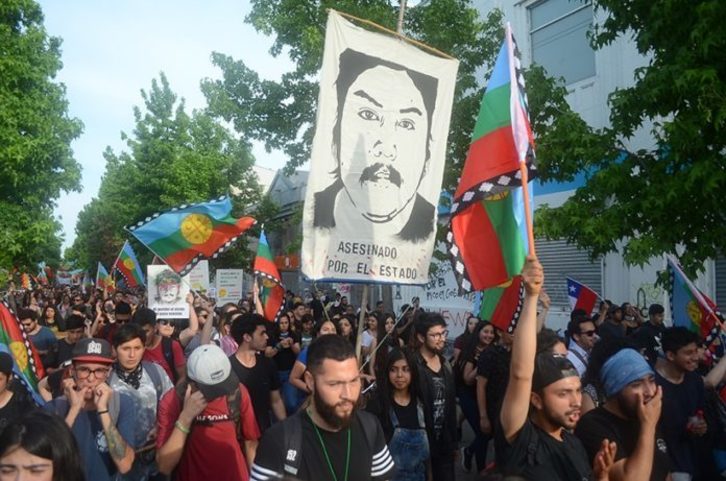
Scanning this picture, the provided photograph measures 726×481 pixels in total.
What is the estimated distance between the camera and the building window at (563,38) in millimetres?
15742

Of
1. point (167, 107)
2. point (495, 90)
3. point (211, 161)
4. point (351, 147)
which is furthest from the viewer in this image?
point (167, 107)

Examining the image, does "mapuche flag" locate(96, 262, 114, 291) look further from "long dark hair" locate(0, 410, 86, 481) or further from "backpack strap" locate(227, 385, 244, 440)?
"long dark hair" locate(0, 410, 86, 481)

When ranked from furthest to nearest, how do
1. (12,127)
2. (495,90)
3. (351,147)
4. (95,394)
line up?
(12,127) < (351,147) < (495,90) < (95,394)

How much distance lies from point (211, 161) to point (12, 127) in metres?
16.1

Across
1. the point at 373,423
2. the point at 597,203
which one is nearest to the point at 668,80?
the point at 597,203

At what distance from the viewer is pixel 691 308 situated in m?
6.86

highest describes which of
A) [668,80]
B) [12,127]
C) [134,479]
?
[12,127]

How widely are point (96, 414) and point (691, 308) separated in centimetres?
559

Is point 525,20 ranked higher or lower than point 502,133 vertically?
higher

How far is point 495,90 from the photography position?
477 centimetres

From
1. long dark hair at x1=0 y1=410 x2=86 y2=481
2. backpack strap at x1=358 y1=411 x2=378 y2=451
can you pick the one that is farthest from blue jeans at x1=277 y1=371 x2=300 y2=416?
long dark hair at x1=0 y1=410 x2=86 y2=481

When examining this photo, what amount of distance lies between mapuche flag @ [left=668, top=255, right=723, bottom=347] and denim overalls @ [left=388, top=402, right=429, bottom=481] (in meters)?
2.98

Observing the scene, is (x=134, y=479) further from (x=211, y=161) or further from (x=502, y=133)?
(x=211, y=161)

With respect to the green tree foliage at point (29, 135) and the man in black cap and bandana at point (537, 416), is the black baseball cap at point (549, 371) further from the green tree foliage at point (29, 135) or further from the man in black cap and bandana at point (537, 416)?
the green tree foliage at point (29, 135)
